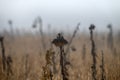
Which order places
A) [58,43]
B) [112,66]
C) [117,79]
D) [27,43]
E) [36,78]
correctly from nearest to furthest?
[58,43]
[117,79]
[112,66]
[36,78]
[27,43]

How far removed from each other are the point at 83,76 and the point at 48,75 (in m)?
2.44

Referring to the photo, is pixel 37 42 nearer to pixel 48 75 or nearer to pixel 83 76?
pixel 83 76

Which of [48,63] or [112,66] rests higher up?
[48,63]

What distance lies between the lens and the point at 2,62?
1106 centimetres

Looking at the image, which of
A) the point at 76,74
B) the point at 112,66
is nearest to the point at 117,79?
the point at 112,66

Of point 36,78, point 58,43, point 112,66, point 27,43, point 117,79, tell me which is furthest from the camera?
point 27,43

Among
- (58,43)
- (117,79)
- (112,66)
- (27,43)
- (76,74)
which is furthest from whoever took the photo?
(27,43)

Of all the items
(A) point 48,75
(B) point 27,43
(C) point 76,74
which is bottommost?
(B) point 27,43

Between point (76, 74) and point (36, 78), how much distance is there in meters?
1.80

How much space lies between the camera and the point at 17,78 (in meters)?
9.40

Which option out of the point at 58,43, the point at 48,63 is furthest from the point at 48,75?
the point at 58,43

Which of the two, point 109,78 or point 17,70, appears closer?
point 109,78

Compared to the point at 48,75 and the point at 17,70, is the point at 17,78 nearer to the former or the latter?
the point at 17,70

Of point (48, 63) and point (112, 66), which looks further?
point (112, 66)
